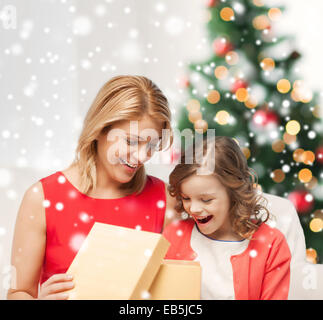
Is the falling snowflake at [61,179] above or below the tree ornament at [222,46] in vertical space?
A: below

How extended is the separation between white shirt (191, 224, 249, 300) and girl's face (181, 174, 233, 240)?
5cm

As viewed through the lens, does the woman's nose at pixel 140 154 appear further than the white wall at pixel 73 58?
No

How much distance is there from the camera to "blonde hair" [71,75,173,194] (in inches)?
37.1

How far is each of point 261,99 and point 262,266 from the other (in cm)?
67

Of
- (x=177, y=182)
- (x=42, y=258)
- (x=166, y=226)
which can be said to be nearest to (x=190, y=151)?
(x=177, y=182)

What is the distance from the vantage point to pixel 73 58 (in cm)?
163

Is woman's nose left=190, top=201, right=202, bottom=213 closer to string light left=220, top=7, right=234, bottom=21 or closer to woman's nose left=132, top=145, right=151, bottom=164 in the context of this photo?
woman's nose left=132, top=145, right=151, bottom=164

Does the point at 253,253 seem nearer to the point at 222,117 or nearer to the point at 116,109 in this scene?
the point at 116,109

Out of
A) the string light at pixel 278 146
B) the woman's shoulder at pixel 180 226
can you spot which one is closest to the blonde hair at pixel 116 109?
the woman's shoulder at pixel 180 226

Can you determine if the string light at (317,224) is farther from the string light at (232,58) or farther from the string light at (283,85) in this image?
the string light at (232,58)

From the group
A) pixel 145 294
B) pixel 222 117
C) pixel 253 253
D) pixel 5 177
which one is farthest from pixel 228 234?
pixel 5 177

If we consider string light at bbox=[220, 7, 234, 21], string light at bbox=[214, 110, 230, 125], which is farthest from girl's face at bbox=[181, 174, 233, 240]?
string light at bbox=[220, 7, 234, 21]

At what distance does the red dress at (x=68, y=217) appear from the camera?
1013 mm

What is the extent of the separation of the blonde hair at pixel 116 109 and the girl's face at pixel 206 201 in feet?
0.56
